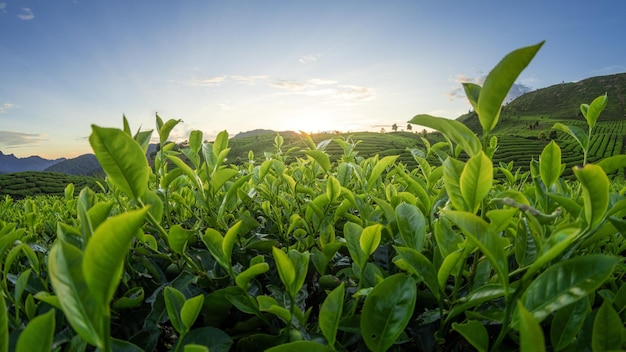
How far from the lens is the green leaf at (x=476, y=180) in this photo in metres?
0.66

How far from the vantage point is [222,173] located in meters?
1.14

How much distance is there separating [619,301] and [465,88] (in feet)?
1.85

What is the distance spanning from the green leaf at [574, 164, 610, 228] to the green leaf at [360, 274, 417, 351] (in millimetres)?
334

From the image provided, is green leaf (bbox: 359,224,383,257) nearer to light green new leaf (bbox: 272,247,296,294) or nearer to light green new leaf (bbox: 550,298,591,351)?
light green new leaf (bbox: 272,247,296,294)

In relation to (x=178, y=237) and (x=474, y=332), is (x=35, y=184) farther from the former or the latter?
(x=474, y=332)

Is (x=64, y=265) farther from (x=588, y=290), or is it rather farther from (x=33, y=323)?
(x=588, y=290)

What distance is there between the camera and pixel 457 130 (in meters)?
0.72

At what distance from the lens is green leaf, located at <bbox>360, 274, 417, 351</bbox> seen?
2.09 feet

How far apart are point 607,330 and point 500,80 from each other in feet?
1.48

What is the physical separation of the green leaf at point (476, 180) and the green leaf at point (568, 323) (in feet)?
0.84

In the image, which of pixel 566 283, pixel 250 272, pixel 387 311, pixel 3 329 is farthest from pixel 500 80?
pixel 3 329

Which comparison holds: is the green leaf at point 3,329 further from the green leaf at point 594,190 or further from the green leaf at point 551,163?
the green leaf at point 551,163

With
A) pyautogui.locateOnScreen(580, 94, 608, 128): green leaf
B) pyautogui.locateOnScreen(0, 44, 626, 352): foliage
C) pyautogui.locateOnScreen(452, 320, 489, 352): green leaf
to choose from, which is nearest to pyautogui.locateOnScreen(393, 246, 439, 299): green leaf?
pyautogui.locateOnScreen(0, 44, 626, 352): foliage

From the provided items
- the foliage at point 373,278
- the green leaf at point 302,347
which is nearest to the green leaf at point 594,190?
the foliage at point 373,278
